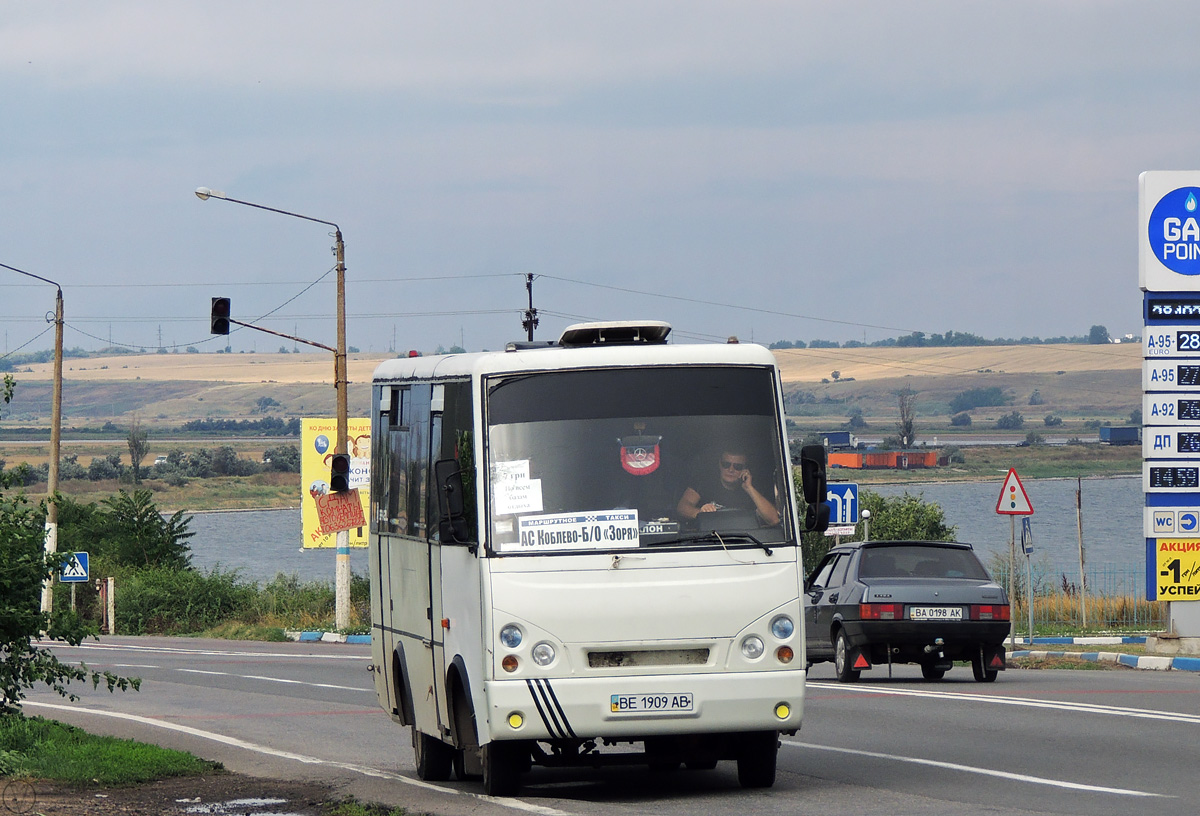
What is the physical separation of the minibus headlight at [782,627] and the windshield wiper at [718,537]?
405 millimetres

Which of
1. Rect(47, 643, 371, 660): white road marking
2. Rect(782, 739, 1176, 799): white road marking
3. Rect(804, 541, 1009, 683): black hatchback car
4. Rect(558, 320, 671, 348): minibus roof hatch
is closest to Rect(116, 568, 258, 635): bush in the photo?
Rect(47, 643, 371, 660): white road marking

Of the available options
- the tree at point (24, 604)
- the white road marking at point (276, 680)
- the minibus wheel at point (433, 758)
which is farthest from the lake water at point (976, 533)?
the tree at point (24, 604)

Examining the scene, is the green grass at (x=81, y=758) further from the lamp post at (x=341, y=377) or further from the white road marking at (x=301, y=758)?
the lamp post at (x=341, y=377)

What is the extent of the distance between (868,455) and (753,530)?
122m

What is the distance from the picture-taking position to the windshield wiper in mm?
10273

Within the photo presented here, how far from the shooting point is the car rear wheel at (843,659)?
773 inches

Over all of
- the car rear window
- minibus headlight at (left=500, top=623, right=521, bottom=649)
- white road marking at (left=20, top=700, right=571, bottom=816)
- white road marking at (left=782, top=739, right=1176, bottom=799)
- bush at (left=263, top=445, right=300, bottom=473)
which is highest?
bush at (left=263, top=445, right=300, bottom=473)

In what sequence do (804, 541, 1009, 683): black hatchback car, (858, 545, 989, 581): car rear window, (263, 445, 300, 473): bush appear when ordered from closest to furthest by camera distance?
(804, 541, 1009, 683): black hatchback car < (858, 545, 989, 581): car rear window < (263, 445, 300, 473): bush

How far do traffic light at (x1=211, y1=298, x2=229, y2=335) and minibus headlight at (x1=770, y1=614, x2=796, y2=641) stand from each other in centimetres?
2519

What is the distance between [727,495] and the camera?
1046cm

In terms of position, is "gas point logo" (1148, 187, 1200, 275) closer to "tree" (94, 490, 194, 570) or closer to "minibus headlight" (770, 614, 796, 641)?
"minibus headlight" (770, 614, 796, 641)

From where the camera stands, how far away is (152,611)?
51.7 metres

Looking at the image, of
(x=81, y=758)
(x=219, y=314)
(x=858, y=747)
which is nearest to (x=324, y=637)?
(x=219, y=314)

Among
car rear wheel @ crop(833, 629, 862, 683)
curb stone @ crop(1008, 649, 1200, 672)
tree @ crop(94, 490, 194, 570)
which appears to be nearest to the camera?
car rear wheel @ crop(833, 629, 862, 683)
